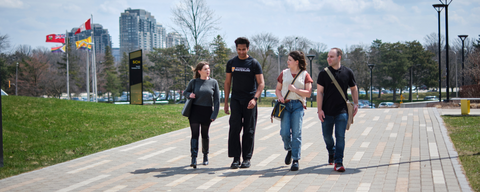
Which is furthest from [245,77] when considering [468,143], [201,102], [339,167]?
[468,143]

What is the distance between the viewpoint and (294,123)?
518 centimetres

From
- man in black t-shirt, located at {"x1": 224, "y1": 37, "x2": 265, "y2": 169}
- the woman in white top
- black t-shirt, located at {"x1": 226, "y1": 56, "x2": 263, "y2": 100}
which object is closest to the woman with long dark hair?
man in black t-shirt, located at {"x1": 224, "y1": 37, "x2": 265, "y2": 169}

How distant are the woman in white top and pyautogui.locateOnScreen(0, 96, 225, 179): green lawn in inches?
166

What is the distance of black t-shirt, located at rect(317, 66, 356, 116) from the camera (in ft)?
16.5

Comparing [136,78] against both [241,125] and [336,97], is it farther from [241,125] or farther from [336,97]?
[336,97]

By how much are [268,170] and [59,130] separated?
7092 mm

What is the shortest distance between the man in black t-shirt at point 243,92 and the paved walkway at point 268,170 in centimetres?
44

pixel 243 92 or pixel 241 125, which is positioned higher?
pixel 243 92

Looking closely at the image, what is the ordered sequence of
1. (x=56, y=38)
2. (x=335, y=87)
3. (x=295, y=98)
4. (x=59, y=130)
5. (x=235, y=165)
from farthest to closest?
(x=56, y=38) < (x=59, y=130) < (x=235, y=165) < (x=295, y=98) < (x=335, y=87)

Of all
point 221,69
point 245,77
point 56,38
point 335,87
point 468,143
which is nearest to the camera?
point 335,87

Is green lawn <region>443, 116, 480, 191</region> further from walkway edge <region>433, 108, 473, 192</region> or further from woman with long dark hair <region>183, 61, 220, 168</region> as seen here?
woman with long dark hair <region>183, 61, 220, 168</region>

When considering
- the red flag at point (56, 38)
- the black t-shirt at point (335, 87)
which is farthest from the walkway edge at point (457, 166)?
the red flag at point (56, 38)

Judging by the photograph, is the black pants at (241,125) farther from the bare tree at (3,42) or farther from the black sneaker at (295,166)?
the bare tree at (3,42)

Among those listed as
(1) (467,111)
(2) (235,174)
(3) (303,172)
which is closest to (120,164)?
(2) (235,174)
